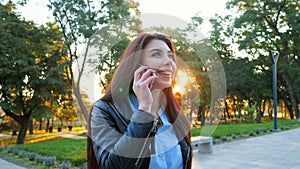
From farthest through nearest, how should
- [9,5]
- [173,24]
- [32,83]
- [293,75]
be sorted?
[293,75] < [9,5] < [32,83] < [173,24]

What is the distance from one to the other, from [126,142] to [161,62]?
0.27 m

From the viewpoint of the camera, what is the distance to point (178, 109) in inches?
49.9

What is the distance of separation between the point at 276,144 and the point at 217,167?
4.04 metres

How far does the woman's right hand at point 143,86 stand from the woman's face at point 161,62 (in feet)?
0.17

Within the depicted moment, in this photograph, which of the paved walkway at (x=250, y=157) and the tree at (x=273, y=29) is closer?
the paved walkway at (x=250, y=157)

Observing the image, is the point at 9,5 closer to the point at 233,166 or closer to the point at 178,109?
the point at 233,166

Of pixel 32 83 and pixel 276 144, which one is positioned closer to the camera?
pixel 276 144

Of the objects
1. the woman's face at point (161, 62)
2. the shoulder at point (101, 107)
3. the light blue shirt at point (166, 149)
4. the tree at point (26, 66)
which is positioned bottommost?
the light blue shirt at point (166, 149)

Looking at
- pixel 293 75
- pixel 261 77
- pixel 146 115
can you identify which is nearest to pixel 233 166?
pixel 146 115

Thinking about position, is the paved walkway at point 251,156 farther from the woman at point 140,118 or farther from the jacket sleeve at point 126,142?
the jacket sleeve at point 126,142

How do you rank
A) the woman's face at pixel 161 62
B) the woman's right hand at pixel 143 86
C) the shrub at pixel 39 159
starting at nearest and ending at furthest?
the woman's right hand at pixel 143 86, the woman's face at pixel 161 62, the shrub at pixel 39 159

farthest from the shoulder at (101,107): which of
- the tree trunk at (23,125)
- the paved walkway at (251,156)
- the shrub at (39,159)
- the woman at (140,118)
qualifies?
the tree trunk at (23,125)

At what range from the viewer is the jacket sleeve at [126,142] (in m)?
0.83

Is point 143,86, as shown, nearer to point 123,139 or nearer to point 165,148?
point 123,139
